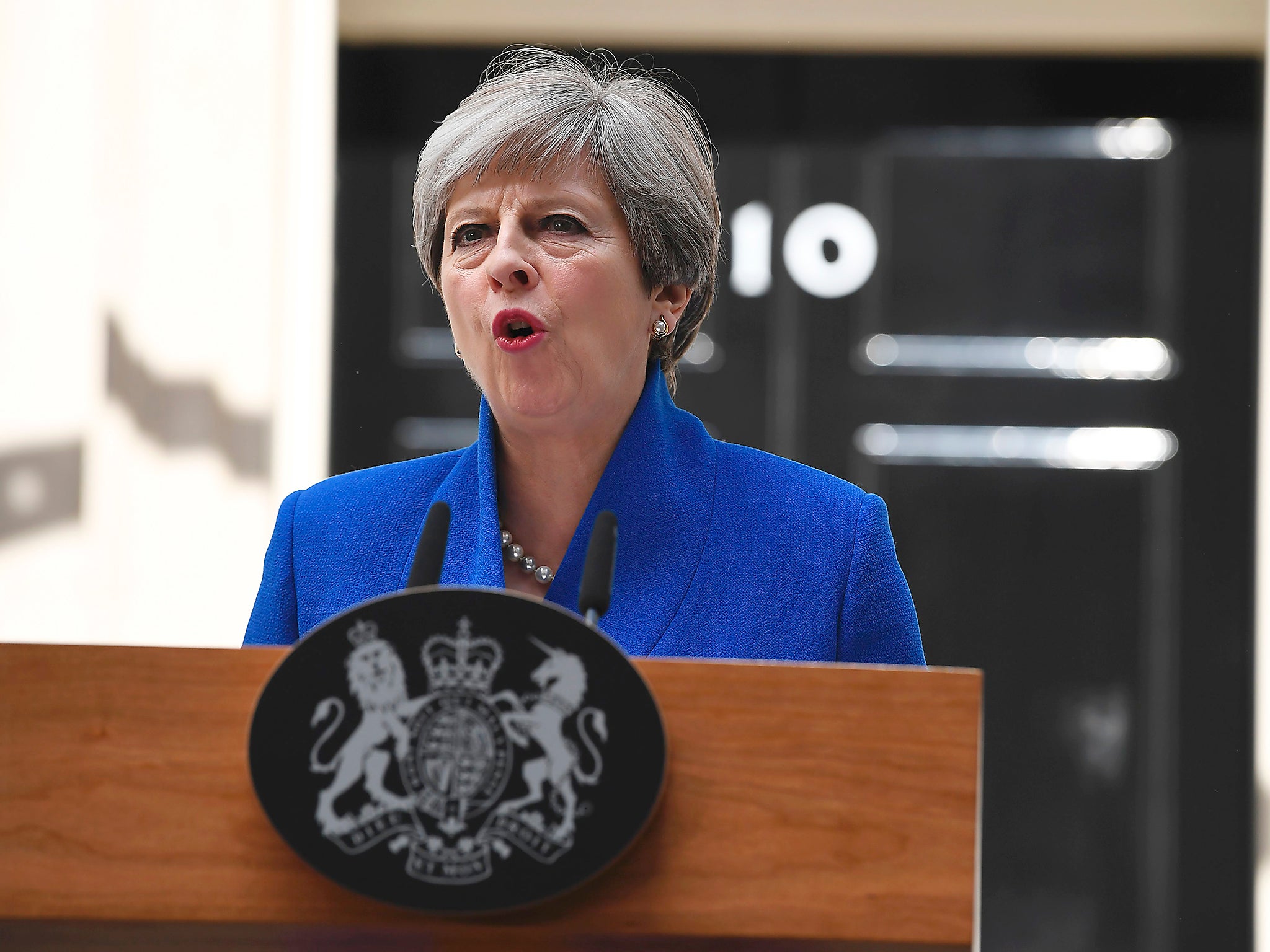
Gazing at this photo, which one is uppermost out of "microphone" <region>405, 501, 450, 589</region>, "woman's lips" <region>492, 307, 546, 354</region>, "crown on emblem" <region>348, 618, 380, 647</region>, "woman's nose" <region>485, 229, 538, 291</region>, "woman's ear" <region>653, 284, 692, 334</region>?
"woman's nose" <region>485, 229, 538, 291</region>

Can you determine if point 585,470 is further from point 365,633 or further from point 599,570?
point 365,633

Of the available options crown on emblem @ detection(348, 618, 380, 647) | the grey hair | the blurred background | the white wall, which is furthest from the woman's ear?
the blurred background

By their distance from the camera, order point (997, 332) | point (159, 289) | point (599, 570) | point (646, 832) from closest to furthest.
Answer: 1. point (646, 832)
2. point (599, 570)
3. point (159, 289)
4. point (997, 332)

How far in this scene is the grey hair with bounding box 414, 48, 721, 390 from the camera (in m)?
1.14

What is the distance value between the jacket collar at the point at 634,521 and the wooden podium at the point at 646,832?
1.30ft

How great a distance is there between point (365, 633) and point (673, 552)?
48 cm

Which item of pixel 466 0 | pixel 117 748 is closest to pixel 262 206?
pixel 466 0

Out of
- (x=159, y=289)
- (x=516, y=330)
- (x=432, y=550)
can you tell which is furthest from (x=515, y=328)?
(x=159, y=289)

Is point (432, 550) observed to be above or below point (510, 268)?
below

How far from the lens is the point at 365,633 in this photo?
66 cm

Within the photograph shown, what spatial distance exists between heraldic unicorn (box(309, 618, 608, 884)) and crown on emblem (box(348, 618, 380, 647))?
19mm

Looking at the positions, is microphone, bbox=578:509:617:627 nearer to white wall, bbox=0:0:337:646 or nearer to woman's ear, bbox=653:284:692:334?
woman's ear, bbox=653:284:692:334

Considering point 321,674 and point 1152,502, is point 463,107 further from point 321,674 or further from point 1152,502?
point 1152,502

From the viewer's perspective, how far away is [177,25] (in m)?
2.81
